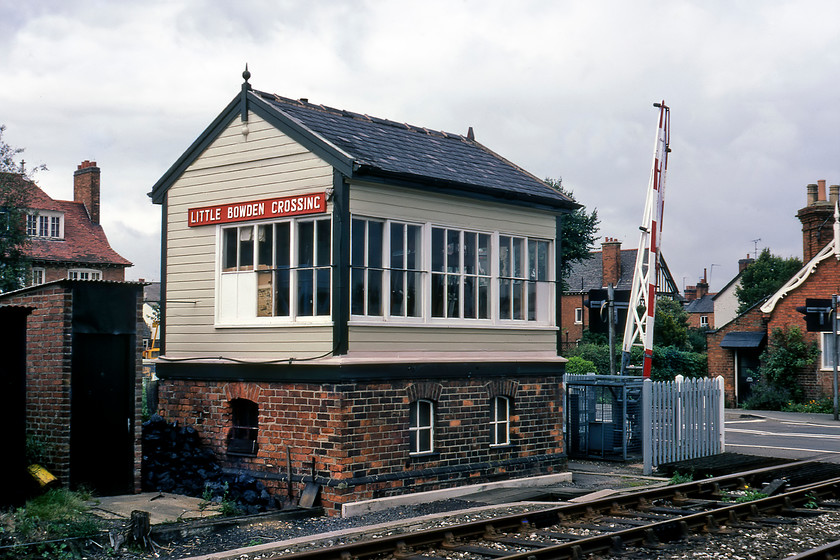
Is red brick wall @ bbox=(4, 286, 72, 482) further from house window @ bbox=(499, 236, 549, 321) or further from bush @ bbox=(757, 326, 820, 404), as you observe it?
bush @ bbox=(757, 326, 820, 404)

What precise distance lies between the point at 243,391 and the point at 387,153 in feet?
13.2

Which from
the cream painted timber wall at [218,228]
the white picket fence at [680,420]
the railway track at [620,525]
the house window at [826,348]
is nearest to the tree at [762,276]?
the house window at [826,348]

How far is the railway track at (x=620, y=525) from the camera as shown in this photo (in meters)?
9.10

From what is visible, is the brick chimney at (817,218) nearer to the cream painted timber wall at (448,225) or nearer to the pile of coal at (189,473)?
the cream painted timber wall at (448,225)

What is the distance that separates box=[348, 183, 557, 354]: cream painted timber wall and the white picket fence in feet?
6.72

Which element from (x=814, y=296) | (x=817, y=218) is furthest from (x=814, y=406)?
(x=817, y=218)

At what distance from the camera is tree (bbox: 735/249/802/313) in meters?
59.6

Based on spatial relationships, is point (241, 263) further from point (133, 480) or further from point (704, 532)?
point (704, 532)

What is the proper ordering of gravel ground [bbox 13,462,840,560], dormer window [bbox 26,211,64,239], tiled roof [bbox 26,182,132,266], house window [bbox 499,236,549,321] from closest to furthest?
gravel ground [bbox 13,462,840,560], house window [bbox 499,236,549,321], tiled roof [bbox 26,182,132,266], dormer window [bbox 26,211,64,239]

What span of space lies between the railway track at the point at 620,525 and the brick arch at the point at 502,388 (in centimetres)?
285

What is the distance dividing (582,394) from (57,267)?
1464 inches

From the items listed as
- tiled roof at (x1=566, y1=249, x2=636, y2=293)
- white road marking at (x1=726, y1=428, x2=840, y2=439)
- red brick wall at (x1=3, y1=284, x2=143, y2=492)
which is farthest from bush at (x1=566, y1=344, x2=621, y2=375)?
red brick wall at (x1=3, y1=284, x2=143, y2=492)

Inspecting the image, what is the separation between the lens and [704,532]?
34.6ft

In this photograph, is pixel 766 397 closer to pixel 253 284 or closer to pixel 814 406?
pixel 814 406
